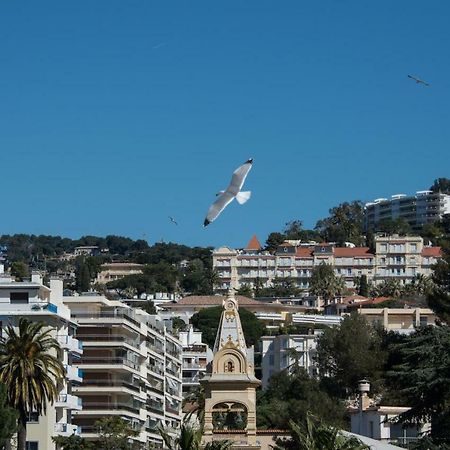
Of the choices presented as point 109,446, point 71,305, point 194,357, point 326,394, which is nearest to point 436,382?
point 109,446

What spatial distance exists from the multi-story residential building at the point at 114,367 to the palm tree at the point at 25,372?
20.1 metres

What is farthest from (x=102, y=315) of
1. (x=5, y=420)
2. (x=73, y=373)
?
(x=5, y=420)

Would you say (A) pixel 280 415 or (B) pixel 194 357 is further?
(B) pixel 194 357

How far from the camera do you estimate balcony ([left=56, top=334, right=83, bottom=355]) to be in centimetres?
9531

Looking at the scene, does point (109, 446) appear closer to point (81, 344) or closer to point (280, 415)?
point (81, 344)

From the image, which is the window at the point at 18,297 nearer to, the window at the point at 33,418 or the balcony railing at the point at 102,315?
the window at the point at 33,418

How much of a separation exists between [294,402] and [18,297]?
3733 cm

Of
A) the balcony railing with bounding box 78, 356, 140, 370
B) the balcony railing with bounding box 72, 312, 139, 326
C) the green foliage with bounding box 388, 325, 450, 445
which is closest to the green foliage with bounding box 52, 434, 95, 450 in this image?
the balcony railing with bounding box 78, 356, 140, 370

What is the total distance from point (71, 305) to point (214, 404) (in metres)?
37.7

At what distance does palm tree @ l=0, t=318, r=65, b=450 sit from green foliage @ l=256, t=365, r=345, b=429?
60.5 ft

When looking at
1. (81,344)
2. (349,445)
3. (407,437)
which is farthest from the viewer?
(81,344)

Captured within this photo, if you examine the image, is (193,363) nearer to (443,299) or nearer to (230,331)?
(443,299)

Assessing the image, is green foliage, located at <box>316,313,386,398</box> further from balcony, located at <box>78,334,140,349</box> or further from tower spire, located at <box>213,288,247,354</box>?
tower spire, located at <box>213,288,247,354</box>

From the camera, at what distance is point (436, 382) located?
75500 mm
